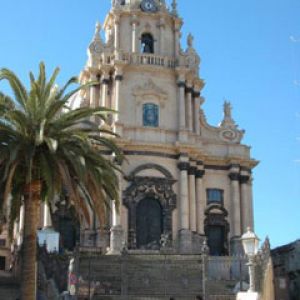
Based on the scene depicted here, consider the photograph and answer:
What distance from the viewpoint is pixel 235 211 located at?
4881cm

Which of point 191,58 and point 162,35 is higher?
point 162,35

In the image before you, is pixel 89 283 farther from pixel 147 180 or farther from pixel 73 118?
pixel 147 180

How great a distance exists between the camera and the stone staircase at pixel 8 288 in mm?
32062

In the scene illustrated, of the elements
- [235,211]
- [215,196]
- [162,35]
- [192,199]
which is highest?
[162,35]

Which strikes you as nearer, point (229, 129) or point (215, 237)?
point (215, 237)

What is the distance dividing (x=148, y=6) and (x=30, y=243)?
32.7 meters

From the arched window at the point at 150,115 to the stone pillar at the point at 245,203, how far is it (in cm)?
794

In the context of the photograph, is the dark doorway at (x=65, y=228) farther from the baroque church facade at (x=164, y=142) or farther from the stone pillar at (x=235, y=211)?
the stone pillar at (x=235, y=211)

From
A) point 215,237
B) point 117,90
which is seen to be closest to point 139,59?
point 117,90

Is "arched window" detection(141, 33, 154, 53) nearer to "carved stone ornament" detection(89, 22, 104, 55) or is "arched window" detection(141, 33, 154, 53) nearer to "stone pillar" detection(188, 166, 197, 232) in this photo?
"carved stone ornament" detection(89, 22, 104, 55)

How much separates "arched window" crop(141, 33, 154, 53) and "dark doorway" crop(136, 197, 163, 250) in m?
13.0

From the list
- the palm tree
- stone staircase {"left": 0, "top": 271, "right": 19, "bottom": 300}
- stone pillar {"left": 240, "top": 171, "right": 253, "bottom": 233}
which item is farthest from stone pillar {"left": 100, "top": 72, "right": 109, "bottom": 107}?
the palm tree

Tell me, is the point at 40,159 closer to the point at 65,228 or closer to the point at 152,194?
the point at 65,228

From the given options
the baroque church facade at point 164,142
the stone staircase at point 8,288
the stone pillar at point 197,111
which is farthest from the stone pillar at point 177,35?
the stone staircase at point 8,288
